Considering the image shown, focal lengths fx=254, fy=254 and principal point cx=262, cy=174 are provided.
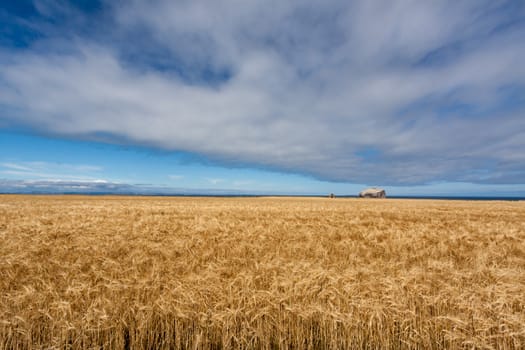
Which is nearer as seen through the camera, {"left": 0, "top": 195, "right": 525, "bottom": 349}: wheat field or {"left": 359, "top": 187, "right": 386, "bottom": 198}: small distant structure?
{"left": 0, "top": 195, "right": 525, "bottom": 349}: wheat field

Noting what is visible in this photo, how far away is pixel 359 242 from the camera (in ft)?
33.9

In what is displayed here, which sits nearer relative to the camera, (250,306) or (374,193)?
(250,306)

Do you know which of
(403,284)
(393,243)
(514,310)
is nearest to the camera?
(514,310)

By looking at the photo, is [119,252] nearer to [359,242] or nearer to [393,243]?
[359,242]

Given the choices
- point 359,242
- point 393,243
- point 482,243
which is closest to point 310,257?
point 359,242

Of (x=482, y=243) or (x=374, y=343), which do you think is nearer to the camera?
(x=374, y=343)

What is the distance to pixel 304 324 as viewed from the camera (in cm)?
438

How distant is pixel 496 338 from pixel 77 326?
21.3 feet

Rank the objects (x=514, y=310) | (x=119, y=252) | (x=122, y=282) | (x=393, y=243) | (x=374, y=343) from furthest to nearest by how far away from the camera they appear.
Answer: (x=393, y=243) < (x=119, y=252) < (x=122, y=282) < (x=514, y=310) < (x=374, y=343)

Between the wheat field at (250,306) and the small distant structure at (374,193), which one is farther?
the small distant structure at (374,193)

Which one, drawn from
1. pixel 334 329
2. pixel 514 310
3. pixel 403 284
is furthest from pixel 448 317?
pixel 334 329

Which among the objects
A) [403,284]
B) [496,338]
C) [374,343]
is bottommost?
[374,343]

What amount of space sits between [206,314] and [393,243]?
27.7ft

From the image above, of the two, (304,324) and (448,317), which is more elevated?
(448,317)
